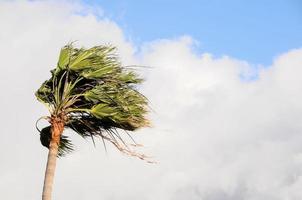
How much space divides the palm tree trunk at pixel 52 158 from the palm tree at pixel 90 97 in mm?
17

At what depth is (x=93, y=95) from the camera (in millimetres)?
9562

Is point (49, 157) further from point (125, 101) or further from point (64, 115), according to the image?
point (125, 101)

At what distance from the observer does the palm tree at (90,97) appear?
30.7ft

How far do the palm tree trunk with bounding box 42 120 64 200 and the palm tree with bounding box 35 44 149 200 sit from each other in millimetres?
17

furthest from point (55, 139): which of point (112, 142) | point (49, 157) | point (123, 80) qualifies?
point (123, 80)

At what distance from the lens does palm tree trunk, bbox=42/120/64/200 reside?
8.77m

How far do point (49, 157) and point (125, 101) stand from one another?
1.58m

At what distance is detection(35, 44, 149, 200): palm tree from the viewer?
30.7ft

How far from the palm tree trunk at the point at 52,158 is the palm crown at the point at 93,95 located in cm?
11

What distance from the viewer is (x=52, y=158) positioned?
9125mm

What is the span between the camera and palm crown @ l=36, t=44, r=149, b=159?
9391 millimetres

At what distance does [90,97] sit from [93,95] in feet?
0.21

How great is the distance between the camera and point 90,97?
9.54 m

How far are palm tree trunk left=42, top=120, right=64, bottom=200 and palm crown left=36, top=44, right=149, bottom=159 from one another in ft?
0.37
